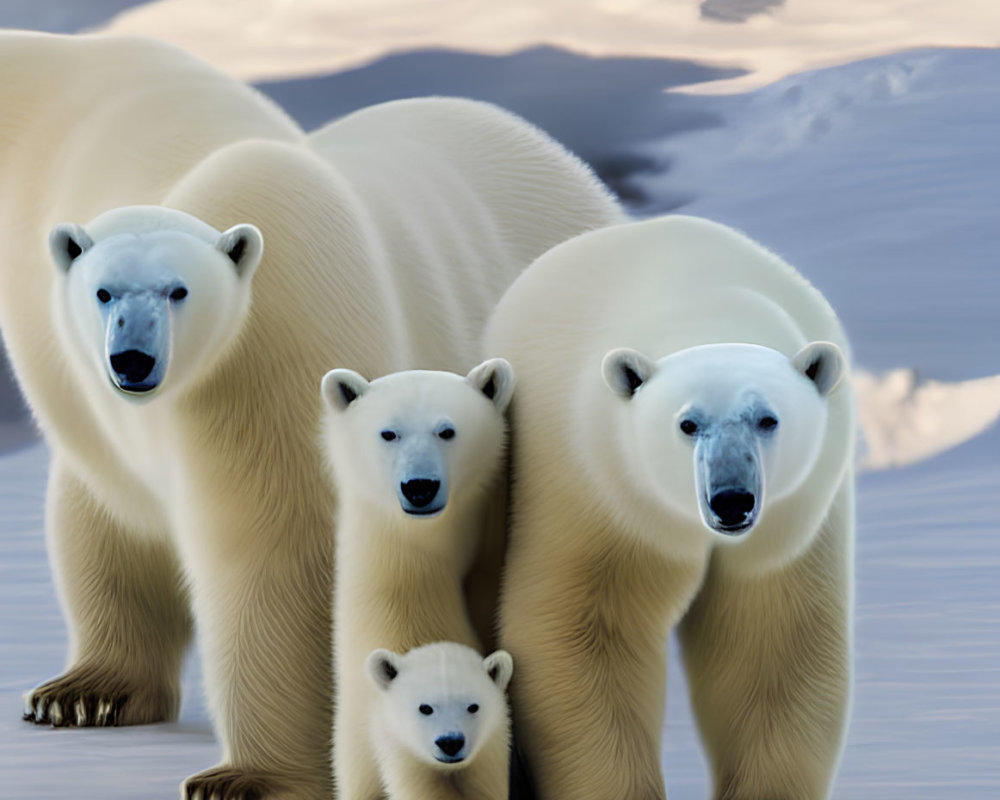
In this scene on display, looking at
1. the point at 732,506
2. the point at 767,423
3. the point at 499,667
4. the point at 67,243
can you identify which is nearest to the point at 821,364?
the point at 767,423

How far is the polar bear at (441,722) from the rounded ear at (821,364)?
0.65m

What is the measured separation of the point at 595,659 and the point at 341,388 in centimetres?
60

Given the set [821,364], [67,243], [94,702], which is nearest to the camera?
[821,364]

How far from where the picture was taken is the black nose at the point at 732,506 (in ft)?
7.70

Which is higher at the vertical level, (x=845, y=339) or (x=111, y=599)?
(x=845, y=339)

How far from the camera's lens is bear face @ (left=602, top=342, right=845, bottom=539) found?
2.37 metres

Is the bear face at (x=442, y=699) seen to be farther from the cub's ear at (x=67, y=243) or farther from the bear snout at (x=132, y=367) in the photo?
the cub's ear at (x=67, y=243)

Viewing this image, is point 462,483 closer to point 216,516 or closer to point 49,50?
point 216,516

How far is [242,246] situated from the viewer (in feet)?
9.91

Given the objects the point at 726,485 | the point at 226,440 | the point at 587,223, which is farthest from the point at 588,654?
the point at 587,223

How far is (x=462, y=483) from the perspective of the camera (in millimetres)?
2777

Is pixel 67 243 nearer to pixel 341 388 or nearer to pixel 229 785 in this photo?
pixel 341 388

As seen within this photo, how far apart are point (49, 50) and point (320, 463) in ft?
4.45

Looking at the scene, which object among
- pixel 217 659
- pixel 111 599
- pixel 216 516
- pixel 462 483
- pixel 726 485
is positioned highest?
pixel 726 485
